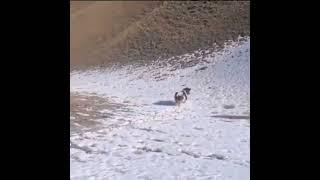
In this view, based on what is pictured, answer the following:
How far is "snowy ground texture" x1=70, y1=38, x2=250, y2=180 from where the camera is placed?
23.0ft

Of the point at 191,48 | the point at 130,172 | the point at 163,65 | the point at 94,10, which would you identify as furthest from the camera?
the point at 94,10

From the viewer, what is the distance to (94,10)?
4244cm

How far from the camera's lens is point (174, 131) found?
1015 cm

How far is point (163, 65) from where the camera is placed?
77.2ft

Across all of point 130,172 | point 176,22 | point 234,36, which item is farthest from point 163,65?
point 130,172

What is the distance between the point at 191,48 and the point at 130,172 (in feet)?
62.8

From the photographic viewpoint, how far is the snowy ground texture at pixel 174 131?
23.0ft
